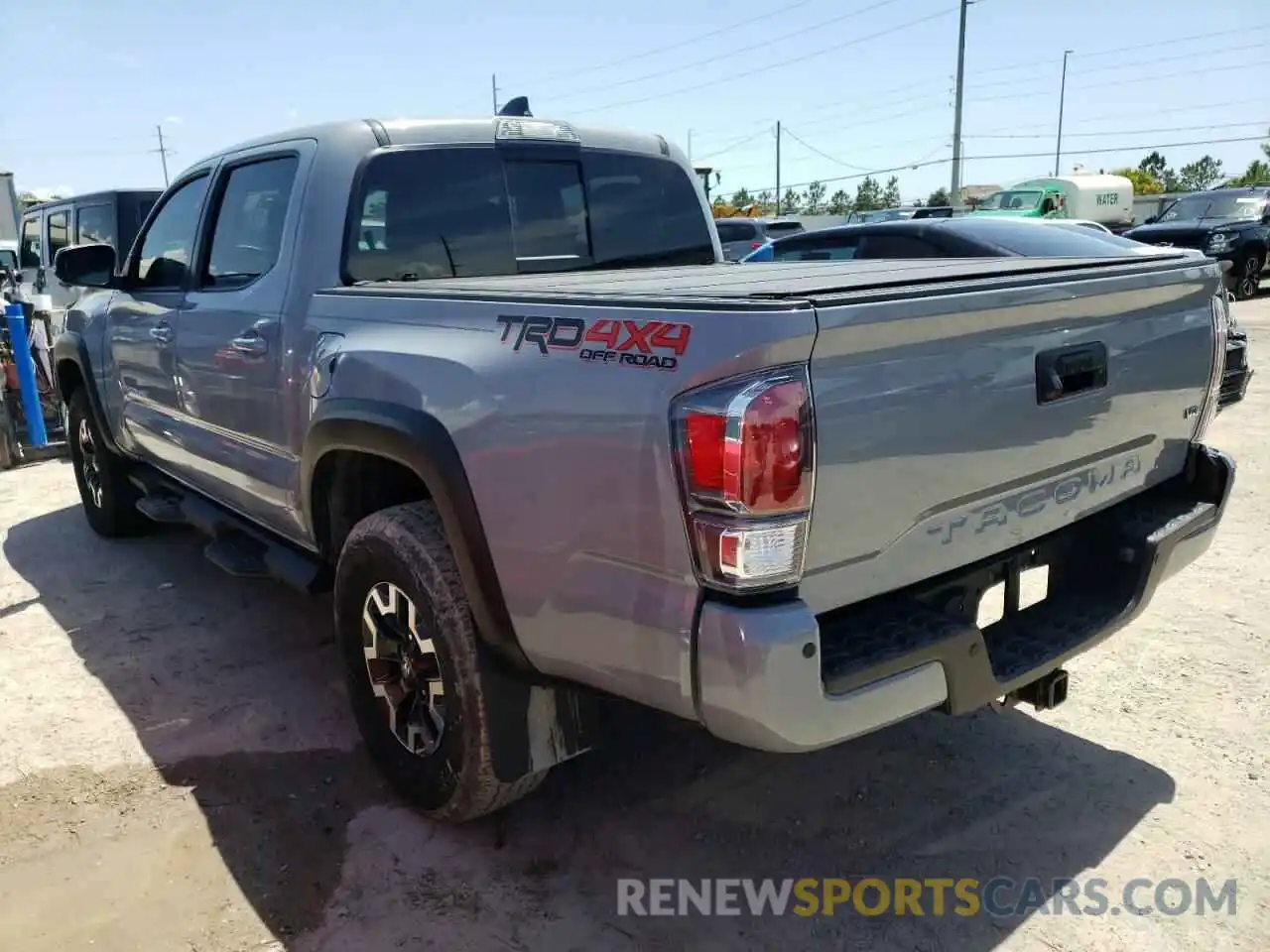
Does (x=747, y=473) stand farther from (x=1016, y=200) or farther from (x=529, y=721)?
(x=1016, y=200)

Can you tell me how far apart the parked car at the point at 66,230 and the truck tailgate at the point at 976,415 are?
7737mm

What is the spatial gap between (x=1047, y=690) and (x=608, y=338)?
1.58m

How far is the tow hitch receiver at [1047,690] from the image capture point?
2695mm

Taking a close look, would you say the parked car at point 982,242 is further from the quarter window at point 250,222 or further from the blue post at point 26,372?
the blue post at point 26,372

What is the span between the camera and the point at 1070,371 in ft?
7.79

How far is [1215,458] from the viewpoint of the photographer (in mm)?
2986

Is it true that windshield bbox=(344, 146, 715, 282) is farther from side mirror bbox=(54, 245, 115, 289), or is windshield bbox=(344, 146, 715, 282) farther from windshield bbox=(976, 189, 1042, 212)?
windshield bbox=(976, 189, 1042, 212)

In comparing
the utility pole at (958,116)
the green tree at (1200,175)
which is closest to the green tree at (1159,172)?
the green tree at (1200,175)

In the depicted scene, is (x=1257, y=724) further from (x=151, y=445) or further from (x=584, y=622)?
(x=151, y=445)

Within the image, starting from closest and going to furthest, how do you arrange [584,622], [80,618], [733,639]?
[733,639], [584,622], [80,618]

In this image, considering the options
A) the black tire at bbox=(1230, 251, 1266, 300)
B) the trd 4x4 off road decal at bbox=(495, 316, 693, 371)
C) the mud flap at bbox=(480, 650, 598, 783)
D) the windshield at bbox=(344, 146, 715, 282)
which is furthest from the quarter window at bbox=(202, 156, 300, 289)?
the black tire at bbox=(1230, 251, 1266, 300)

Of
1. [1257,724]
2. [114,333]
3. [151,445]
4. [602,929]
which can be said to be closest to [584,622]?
[602,929]

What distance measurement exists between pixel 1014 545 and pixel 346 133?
97.2 inches

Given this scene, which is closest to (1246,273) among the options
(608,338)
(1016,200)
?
(1016,200)
